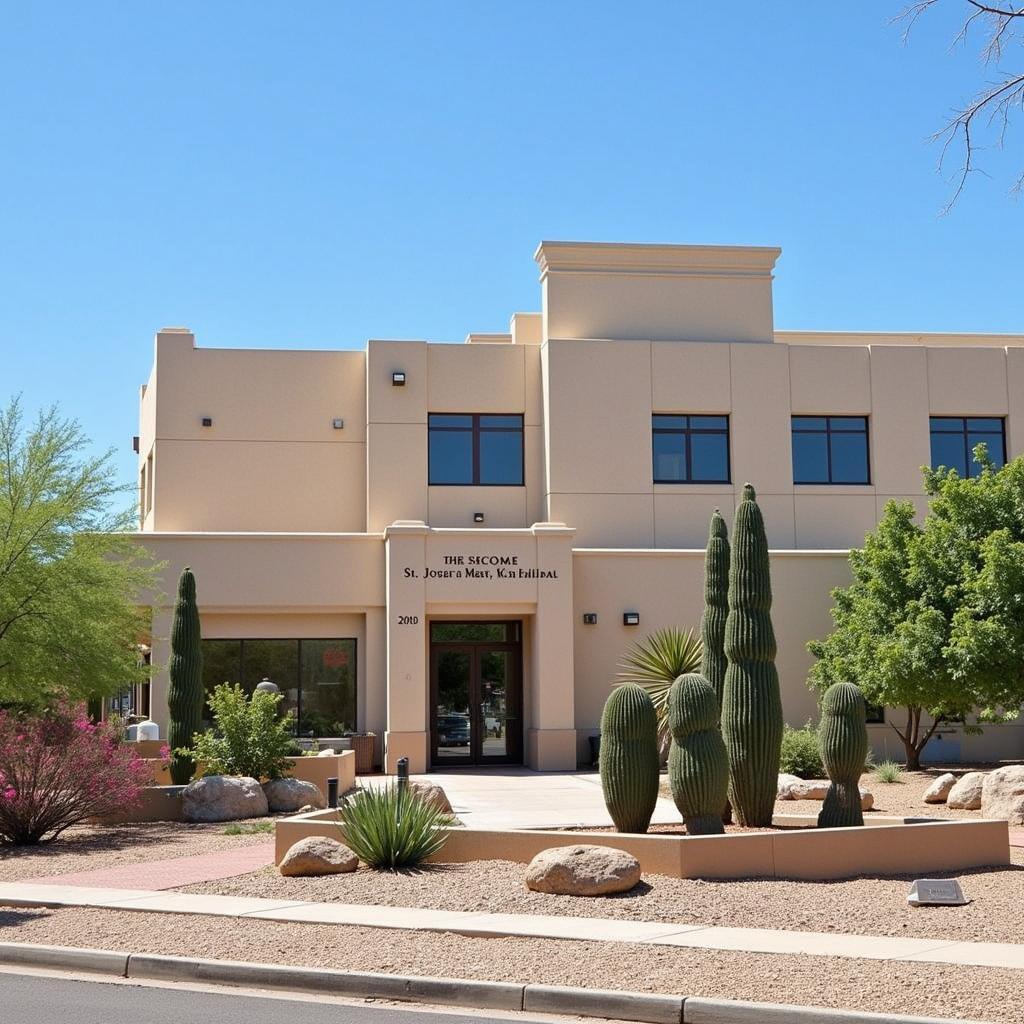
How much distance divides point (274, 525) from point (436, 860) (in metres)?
17.6

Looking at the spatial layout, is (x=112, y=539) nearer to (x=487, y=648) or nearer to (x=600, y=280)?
(x=487, y=648)

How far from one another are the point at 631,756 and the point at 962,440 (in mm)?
20427

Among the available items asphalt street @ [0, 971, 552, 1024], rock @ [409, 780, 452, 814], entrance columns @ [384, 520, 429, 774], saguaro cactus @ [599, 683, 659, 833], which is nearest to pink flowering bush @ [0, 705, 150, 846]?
rock @ [409, 780, 452, 814]

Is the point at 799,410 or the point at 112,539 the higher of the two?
the point at 799,410

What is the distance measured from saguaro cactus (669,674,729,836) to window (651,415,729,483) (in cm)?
1687

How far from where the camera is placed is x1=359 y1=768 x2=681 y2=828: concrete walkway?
60.4 feet

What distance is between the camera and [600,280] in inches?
1237

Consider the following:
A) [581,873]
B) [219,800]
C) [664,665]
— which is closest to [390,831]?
[581,873]

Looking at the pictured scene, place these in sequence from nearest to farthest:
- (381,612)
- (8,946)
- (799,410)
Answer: (8,946) → (381,612) → (799,410)

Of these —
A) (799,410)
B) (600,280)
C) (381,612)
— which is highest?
(600,280)

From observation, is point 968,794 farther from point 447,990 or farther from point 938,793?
point 447,990

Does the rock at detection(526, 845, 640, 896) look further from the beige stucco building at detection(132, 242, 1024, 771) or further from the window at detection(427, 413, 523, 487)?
the window at detection(427, 413, 523, 487)

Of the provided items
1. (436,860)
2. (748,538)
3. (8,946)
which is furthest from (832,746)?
(8,946)

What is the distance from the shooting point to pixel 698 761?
1392 cm
